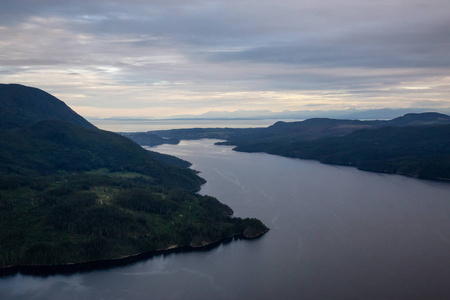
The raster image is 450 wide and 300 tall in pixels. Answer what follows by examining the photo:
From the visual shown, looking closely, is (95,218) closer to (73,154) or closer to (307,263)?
(307,263)

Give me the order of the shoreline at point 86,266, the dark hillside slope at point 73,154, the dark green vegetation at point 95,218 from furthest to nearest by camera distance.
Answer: the dark hillside slope at point 73,154 < the dark green vegetation at point 95,218 < the shoreline at point 86,266

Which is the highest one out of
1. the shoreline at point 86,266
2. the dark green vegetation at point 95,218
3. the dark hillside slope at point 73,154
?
the dark hillside slope at point 73,154

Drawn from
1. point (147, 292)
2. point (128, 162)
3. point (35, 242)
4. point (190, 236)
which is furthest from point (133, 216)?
point (128, 162)

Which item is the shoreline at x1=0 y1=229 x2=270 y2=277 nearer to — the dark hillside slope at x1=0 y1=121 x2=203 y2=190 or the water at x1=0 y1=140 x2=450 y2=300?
the water at x1=0 y1=140 x2=450 y2=300

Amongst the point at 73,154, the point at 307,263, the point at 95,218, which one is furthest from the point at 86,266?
the point at 73,154

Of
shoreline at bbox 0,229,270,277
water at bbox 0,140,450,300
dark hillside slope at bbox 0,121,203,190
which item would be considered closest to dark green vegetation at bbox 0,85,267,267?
shoreline at bbox 0,229,270,277

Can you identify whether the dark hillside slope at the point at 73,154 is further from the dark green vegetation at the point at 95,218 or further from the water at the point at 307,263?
the water at the point at 307,263

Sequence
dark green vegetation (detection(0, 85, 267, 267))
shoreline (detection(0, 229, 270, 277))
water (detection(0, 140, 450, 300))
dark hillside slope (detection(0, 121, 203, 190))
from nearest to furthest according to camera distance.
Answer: water (detection(0, 140, 450, 300)) → shoreline (detection(0, 229, 270, 277)) → dark green vegetation (detection(0, 85, 267, 267)) → dark hillside slope (detection(0, 121, 203, 190))

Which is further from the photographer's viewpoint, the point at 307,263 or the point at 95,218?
the point at 95,218

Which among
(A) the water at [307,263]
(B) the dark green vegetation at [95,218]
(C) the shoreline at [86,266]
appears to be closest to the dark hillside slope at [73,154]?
(B) the dark green vegetation at [95,218]
